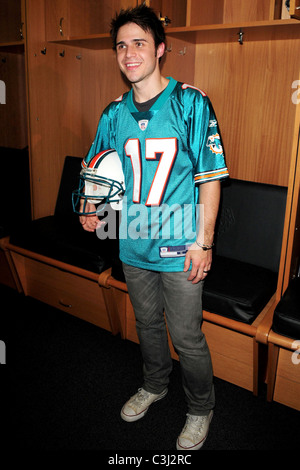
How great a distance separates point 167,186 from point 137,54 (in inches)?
17.7

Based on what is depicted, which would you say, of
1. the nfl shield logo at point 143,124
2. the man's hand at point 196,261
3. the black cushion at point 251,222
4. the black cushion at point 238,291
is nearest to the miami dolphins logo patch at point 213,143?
the nfl shield logo at point 143,124

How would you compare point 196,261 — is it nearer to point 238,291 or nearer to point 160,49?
point 238,291

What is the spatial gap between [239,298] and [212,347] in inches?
13.9

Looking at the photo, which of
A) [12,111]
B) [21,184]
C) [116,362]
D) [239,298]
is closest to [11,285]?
[21,184]

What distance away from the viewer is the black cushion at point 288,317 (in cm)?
157

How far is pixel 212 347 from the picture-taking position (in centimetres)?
194

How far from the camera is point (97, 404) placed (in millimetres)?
1814

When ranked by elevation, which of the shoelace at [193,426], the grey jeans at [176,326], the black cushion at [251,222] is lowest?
the shoelace at [193,426]

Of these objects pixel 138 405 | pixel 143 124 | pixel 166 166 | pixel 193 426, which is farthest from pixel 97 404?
pixel 143 124

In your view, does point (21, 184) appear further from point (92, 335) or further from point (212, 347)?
point (212, 347)

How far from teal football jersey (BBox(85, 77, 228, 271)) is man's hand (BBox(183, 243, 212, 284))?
0.12ft

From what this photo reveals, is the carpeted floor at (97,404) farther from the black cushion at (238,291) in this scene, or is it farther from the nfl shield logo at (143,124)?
the nfl shield logo at (143,124)

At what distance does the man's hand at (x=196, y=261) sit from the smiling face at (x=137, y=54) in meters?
0.60

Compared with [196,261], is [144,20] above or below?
above
